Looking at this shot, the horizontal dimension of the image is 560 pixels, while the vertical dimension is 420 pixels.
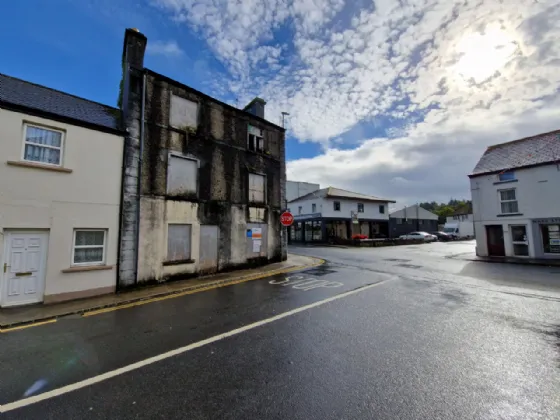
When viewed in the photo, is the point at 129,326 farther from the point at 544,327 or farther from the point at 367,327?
the point at 544,327

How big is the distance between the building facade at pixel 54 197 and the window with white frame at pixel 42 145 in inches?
1.0

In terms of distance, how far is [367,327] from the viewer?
5.96m

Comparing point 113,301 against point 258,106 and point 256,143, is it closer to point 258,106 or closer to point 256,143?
point 256,143

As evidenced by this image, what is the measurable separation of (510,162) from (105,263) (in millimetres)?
25713

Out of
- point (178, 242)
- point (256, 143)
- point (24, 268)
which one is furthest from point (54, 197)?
point (256, 143)

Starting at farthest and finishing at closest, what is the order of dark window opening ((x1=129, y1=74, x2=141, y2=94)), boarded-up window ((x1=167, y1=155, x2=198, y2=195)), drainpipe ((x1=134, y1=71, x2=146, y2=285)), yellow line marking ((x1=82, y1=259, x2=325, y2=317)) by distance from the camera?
boarded-up window ((x1=167, y1=155, x2=198, y2=195)) < dark window opening ((x1=129, y1=74, x2=141, y2=94)) < drainpipe ((x1=134, y1=71, x2=146, y2=285)) < yellow line marking ((x1=82, y1=259, x2=325, y2=317))

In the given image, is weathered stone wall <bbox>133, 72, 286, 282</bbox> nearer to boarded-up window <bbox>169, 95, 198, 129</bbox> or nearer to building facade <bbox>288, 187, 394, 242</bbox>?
boarded-up window <bbox>169, 95, 198, 129</bbox>

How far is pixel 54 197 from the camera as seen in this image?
8.69m

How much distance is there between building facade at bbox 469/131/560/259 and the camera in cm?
1711

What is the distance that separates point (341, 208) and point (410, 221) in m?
17.2

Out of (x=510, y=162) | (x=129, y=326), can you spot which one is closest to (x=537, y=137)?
(x=510, y=162)

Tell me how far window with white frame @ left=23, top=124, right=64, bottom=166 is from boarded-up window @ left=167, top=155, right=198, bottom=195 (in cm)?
383

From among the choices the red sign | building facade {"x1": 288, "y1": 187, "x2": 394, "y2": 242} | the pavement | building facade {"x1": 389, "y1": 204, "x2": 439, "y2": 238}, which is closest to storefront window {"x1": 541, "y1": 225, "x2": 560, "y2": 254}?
the red sign

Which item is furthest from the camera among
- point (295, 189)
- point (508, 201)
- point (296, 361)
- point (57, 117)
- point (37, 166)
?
point (295, 189)
